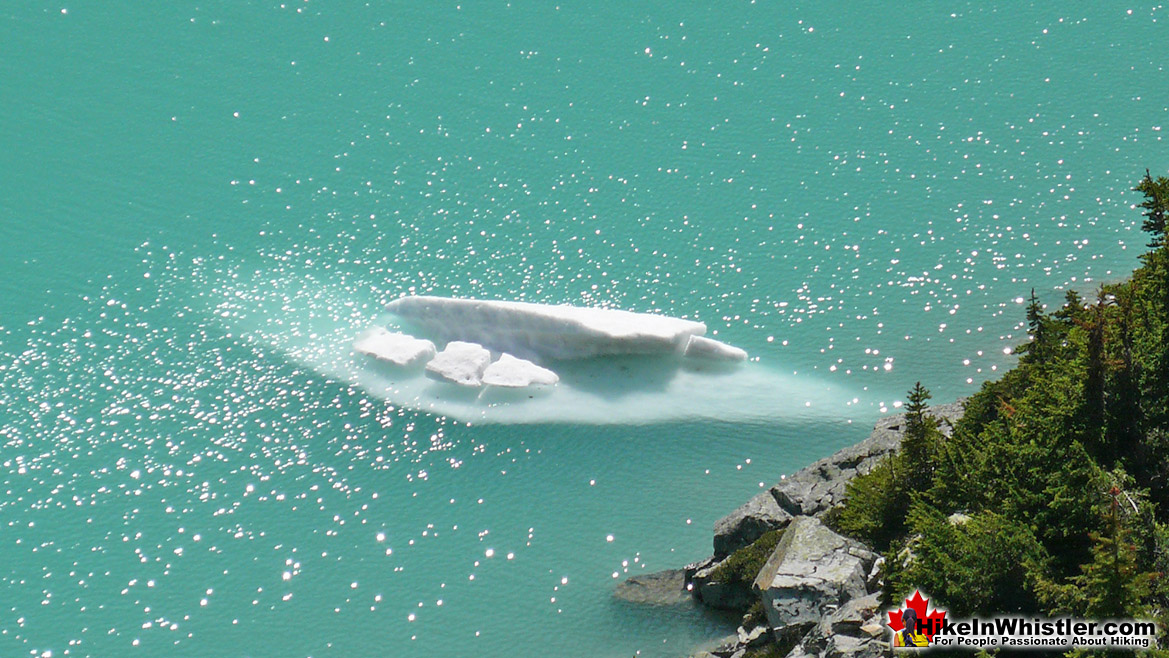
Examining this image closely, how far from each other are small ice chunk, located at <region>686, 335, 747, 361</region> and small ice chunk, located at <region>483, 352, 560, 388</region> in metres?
3.56

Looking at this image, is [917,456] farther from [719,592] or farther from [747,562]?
[719,592]

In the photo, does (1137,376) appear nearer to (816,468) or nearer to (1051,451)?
(1051,451)

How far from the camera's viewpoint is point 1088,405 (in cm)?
1803

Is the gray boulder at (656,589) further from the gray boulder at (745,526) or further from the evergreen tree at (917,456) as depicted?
the evergreen tree at (917,456)

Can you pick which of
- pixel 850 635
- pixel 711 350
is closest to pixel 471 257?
pixel 711 350

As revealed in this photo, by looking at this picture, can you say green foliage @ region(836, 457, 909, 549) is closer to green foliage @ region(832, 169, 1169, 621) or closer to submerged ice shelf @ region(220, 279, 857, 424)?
green foliage @ region(832, 169, 1169, 621)

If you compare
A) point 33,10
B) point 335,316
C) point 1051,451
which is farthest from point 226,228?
point 1051,451

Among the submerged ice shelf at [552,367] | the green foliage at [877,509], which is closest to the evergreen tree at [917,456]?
the green foliage at [877,509]

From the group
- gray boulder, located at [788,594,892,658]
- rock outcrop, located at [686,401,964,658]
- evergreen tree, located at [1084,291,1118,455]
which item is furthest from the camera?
rock outcrop, located at [686,401,964,658]

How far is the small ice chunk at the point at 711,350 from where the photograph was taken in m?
30.7

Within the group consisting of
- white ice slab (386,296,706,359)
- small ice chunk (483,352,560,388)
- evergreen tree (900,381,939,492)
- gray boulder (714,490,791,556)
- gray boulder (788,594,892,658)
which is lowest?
gray boulder (788,594,892,658)

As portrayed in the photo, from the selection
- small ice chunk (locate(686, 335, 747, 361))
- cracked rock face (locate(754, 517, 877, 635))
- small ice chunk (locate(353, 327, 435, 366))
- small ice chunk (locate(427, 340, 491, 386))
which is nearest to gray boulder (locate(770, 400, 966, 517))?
cracked rock face (locate(754, 517, 877, 635))

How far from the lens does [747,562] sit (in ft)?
76.6

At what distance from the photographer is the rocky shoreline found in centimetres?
1819
